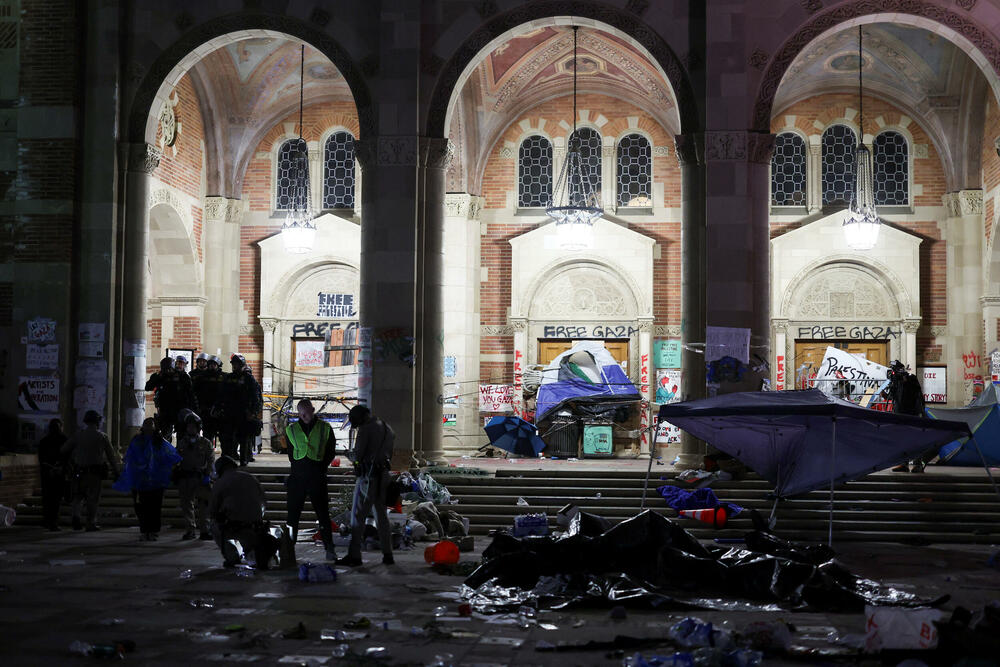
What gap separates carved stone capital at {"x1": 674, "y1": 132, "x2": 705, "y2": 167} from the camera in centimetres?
1698

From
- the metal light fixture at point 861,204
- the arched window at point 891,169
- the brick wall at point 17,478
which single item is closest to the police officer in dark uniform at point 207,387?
the brick wall at point 17,478

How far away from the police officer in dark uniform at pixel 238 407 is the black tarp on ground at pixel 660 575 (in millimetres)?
6125

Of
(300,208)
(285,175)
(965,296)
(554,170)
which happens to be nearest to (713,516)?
(965,296)

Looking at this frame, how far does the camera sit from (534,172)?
81.4 feet

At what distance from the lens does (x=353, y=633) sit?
8.18 metres

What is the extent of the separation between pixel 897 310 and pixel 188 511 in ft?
53.6

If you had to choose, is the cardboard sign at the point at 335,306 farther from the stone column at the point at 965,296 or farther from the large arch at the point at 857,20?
the stone column at the point at 965,296

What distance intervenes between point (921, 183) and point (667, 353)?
6.88m

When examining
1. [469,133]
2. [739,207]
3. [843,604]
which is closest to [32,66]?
[469,133]

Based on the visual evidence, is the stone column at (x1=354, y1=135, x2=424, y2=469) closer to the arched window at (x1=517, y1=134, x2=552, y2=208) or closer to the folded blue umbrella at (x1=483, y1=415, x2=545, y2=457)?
the folded blue umbrella at (x1=483, y1=415, x2=545, y2=457)

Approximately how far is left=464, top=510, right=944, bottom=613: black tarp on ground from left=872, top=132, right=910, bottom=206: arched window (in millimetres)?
15091

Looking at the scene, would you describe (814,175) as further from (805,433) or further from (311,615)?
(311,615)

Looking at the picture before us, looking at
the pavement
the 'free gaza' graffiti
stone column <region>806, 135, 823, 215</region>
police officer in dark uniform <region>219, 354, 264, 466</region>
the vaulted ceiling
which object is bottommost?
the pavement

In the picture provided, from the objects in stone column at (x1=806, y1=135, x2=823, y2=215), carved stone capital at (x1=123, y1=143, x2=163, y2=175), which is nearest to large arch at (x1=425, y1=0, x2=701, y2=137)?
carved stone capital at (x1=123, y1=143, x2=163, y2=175)
